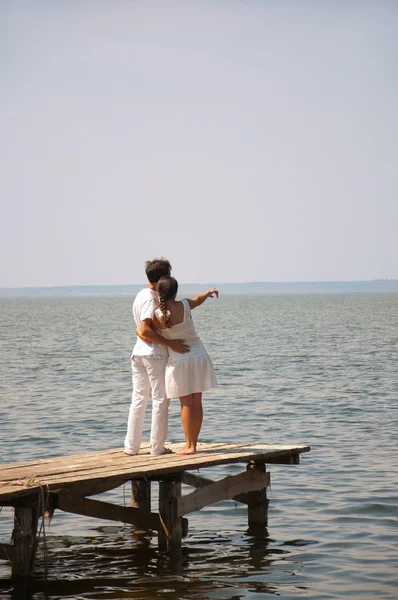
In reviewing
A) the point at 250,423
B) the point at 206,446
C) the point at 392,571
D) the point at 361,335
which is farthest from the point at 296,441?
the point at 361,335

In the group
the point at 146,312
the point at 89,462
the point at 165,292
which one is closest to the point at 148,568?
the point at 89,462

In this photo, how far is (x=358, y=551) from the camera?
34.6 feet

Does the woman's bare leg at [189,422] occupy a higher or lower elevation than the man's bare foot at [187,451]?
higher

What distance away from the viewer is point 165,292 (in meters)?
10.4

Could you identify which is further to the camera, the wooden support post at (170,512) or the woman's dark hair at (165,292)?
the woman's dark hair at (165,292)

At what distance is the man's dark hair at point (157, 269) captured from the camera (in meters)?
10.4

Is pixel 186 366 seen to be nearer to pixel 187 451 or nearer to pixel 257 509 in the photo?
pixel 187 451

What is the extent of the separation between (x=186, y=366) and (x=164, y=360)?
264 millimetres

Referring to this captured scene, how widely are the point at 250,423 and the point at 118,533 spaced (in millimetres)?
8525

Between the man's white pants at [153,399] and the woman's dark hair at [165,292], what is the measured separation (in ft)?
1.49

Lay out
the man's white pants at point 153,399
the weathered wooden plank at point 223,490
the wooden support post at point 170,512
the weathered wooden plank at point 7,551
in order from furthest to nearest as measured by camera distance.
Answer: the man's white pants at point 153,399, the weathered wooden plank at point 223,490, the wooden support post at point 170,512, the weathered wooden plank at point 7,551

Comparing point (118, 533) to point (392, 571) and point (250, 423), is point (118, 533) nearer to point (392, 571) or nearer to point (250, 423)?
point (392, 571)

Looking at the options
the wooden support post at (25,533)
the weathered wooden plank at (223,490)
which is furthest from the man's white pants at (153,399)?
the wooden support post at (25,533)

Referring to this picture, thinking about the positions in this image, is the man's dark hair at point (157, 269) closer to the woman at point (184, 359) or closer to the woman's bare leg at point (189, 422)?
the woman at point (184, 359)
